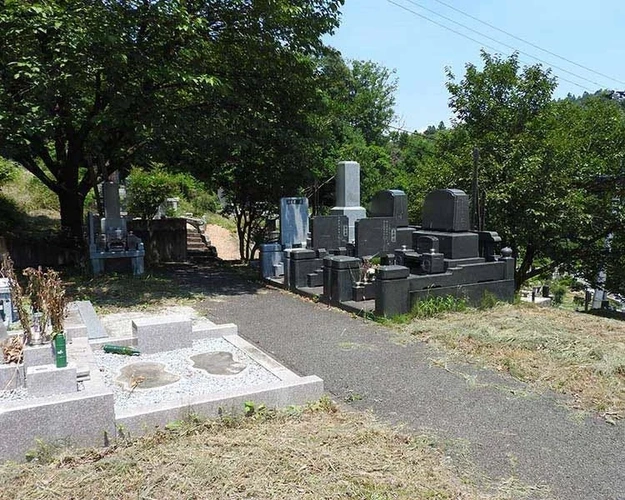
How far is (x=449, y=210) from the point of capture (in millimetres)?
9312

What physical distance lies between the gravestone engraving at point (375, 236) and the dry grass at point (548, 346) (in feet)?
9.89

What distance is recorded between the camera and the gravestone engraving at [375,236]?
1049 cm

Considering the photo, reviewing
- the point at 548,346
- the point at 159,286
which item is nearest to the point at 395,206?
the point at 159,286

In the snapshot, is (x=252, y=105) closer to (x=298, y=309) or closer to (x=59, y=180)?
(x=298, y=309)

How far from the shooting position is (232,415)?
4012 millimetres

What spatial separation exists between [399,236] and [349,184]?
2.07 meters

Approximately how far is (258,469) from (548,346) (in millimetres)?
4142

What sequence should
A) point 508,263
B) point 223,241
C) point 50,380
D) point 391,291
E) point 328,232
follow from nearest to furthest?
point 50,380
point 391,291
point 508,263
point 328,232
point 223,241

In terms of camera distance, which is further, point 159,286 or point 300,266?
point 159,286

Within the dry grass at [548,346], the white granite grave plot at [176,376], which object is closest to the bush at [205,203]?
the dry grass at [548,346]

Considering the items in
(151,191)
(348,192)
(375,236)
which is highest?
(151,191)

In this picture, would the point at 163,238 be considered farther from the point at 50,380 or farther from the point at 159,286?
the point at 50,380

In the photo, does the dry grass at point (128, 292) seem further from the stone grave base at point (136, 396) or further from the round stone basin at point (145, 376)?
the round stone basin at point (145, 376)

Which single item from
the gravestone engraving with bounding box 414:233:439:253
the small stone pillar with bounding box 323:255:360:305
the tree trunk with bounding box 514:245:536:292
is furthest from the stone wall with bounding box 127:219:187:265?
the tree trunk with bounding box 514:245:536:292
